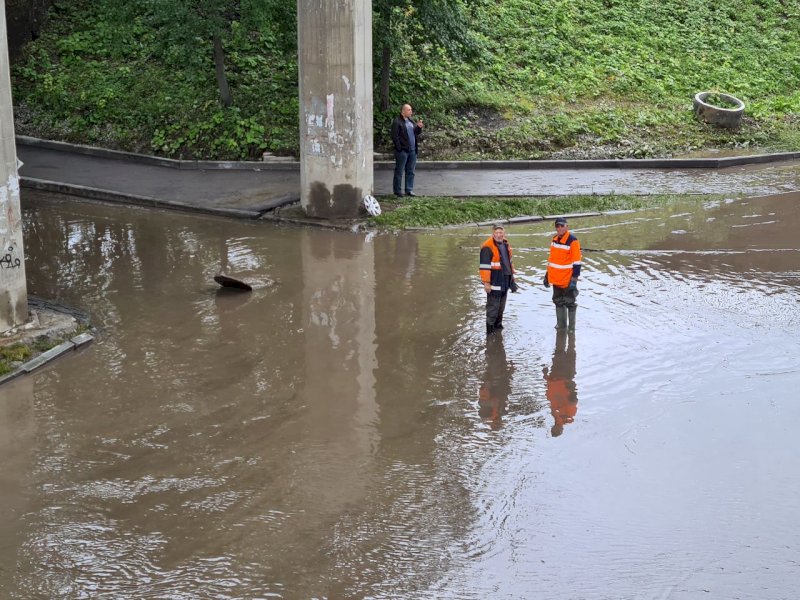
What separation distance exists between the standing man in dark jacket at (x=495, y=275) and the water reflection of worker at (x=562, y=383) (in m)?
0.84

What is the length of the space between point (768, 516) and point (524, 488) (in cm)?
201

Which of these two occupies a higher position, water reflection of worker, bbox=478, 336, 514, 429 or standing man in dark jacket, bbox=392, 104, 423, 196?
standing man in dark jacket, bbox=392, 104, 423, 196

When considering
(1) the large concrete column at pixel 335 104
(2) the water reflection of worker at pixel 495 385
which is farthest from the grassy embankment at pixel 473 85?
(2) the water reflection of worker at pixel 495 385

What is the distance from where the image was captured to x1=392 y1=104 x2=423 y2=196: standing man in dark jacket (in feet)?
64.1

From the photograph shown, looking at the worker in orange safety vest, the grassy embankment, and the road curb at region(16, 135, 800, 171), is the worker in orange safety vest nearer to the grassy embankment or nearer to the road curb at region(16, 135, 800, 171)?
the road curb at region(16, 135, 800, 171)

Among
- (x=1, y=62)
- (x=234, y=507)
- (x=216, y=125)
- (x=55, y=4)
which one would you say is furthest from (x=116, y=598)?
(x=55, y=4)

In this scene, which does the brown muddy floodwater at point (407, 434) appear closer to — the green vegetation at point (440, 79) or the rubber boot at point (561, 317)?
the rubber boot at point (561, 317)

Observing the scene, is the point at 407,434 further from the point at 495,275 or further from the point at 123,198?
the point at 123,198

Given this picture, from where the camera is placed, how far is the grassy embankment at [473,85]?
23594 millimetres

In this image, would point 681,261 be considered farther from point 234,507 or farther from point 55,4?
point 55,4

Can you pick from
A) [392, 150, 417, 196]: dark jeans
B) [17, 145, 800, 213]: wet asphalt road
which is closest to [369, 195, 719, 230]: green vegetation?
[392, 150, 417, 196]: dark jeans

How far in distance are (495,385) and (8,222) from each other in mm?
6293

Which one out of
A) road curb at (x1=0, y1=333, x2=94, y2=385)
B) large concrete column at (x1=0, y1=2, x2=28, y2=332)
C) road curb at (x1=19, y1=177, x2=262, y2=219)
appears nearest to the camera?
road curb at (x1=0, y1=333, x2=94, y2=385)

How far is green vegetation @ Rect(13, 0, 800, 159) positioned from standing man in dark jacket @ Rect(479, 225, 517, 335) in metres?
10.8
